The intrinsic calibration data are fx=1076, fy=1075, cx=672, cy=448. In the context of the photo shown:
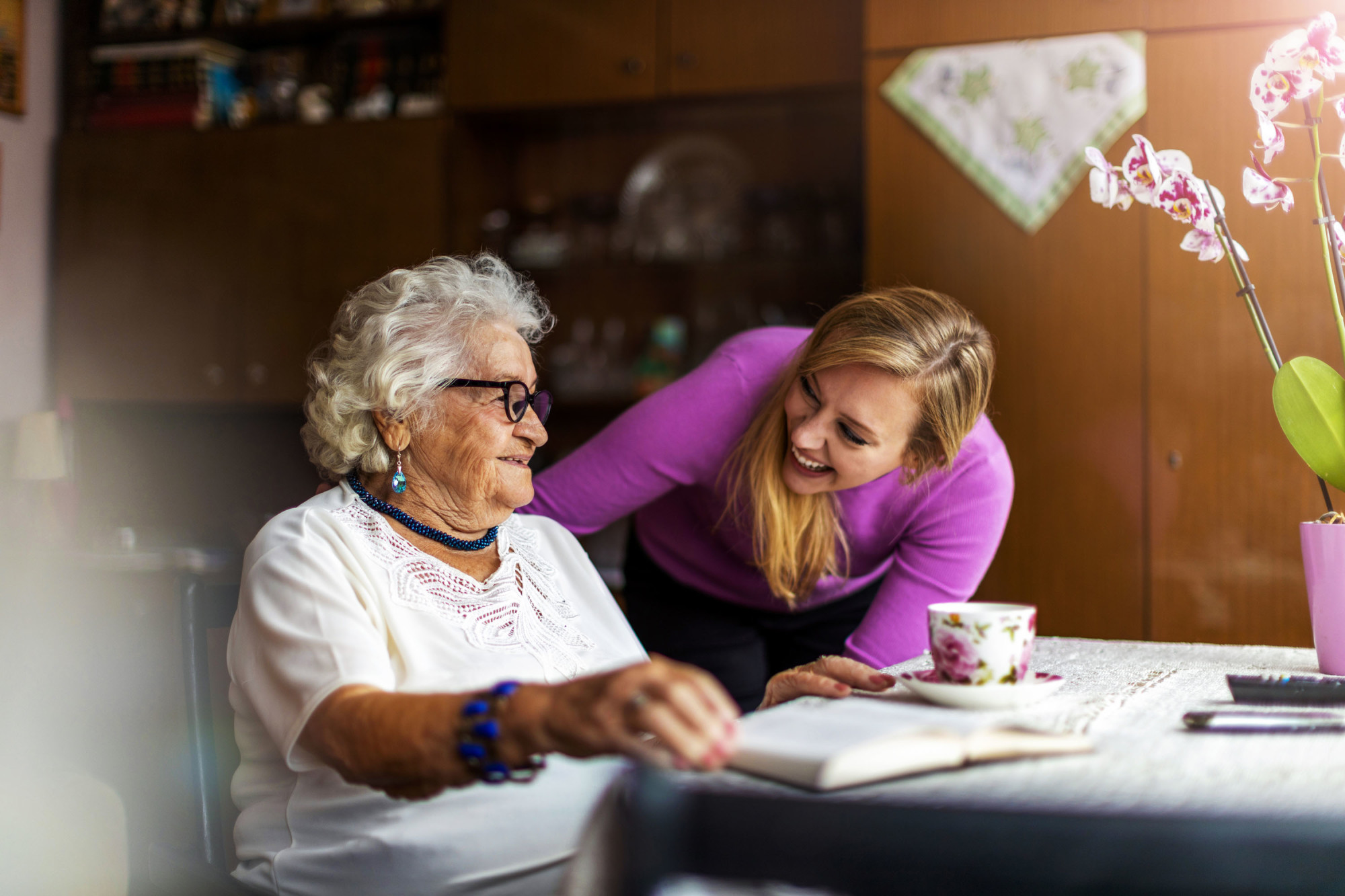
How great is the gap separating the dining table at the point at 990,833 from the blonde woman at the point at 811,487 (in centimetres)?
83

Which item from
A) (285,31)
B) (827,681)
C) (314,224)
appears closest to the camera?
(827,681)

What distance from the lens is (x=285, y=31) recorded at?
3541 mm

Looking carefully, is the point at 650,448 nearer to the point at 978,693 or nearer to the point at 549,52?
the point at 978,693

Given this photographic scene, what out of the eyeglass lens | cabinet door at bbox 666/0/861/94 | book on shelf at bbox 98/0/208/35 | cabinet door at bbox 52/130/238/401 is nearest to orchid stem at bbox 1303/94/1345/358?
the eyeglass lens

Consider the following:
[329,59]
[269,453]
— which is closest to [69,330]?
[269,453]

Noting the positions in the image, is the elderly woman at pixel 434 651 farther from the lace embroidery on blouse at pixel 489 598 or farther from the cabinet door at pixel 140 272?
the cabinet door at pixel 140 272

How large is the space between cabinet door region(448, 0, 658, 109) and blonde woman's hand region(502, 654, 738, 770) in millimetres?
2656

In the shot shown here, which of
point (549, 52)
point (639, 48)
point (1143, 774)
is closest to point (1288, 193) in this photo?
point (1143, 774)

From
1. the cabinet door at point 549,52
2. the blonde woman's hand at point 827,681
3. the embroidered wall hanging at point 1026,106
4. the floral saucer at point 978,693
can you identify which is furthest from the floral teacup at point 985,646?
the cabinet door at point 549,52

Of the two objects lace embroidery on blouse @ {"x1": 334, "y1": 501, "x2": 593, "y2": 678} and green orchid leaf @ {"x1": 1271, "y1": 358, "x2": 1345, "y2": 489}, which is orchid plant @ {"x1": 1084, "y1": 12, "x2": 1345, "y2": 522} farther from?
lace embroidery on blouse @ {"x1": 334, "y1": 501, "x2": 593, "y2": 678}

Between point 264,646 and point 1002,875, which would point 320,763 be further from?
point 1002,875

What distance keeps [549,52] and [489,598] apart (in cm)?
237

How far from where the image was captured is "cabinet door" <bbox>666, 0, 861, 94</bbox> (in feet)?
9.73

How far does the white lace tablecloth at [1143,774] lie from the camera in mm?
629
